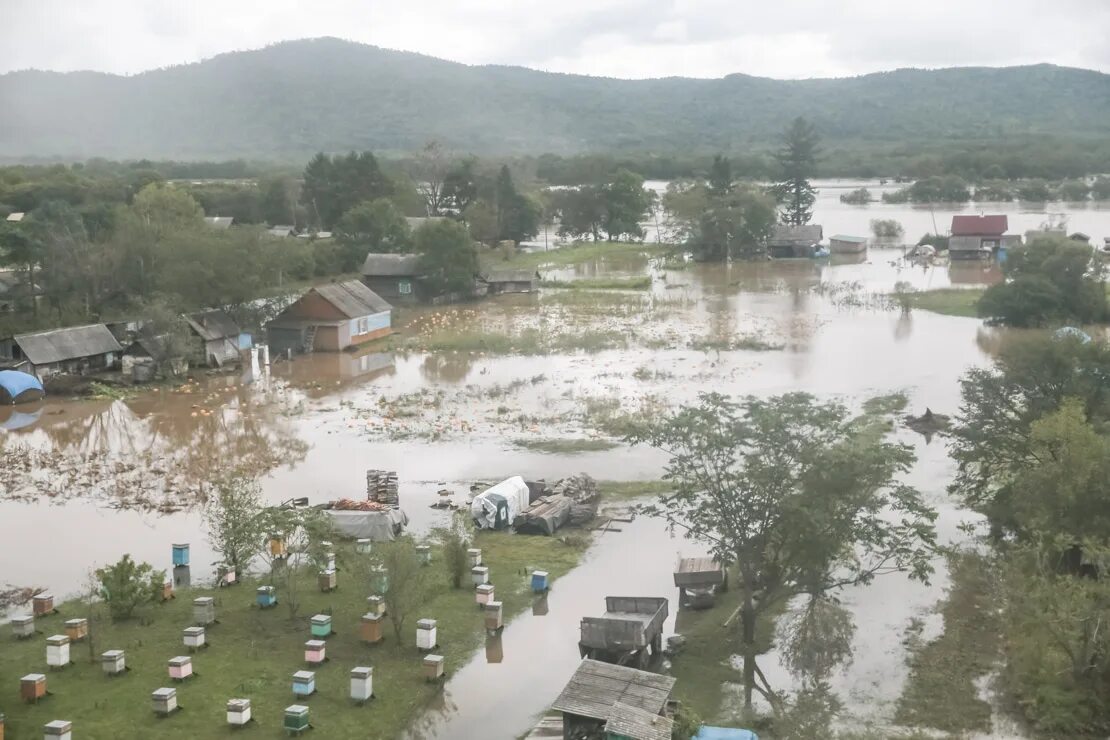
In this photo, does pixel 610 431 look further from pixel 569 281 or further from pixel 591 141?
pixel 591 141

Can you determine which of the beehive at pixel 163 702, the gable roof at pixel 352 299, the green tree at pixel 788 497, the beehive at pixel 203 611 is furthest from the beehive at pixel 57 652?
the gable roof at pixel 352 299

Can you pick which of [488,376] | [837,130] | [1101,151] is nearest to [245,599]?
[488,376]

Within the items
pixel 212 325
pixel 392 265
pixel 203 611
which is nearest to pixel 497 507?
pixel 203 611

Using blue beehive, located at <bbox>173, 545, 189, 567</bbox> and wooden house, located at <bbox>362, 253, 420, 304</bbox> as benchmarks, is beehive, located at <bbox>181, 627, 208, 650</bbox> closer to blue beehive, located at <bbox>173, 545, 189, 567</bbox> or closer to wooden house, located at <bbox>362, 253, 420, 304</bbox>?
blue beehive, located at <bbox>173, 545, 189, 567</bbox>

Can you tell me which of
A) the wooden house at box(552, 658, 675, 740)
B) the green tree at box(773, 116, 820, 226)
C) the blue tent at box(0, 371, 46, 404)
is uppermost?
the green tree at box(773, 116, 820, 226)

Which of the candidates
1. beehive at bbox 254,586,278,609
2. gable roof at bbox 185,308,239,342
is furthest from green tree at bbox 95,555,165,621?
gable roof at bbox 185,308,239,342

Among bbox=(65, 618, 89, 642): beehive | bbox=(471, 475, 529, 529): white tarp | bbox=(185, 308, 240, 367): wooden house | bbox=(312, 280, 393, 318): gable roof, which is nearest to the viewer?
bbox=(65, 618, 89, 642): beehive
